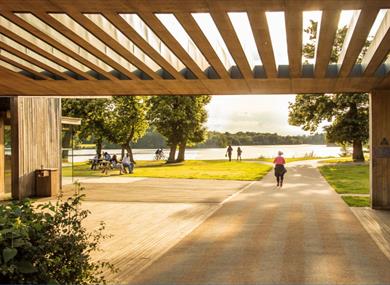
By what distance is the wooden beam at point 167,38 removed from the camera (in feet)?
21.8

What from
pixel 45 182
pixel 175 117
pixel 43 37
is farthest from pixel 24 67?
pixel 175 117

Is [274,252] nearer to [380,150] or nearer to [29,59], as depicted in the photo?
[29,59]

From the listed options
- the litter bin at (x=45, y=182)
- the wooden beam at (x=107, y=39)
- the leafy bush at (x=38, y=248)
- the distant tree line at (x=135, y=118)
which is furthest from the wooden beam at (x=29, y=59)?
the distant tree line at (x=135, y=118)

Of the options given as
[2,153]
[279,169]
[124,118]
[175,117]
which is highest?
[175,117]

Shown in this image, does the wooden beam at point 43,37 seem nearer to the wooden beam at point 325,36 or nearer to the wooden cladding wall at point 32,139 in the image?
the wooden beam at point 325,36

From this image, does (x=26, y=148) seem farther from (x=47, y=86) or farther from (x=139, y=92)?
(x=139, y=92)

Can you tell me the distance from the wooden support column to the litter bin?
10.8 meters

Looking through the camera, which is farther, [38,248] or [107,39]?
[107,39]

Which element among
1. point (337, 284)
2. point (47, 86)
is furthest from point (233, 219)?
point (47, 86)

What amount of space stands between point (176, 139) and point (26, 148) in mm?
31558

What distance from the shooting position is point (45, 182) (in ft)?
56.0

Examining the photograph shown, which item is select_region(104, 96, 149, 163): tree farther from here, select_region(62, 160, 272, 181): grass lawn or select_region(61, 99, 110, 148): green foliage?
select_region(62, 160, 272, 181): grass lawn

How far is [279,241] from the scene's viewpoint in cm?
883

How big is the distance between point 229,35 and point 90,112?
1408 inches
